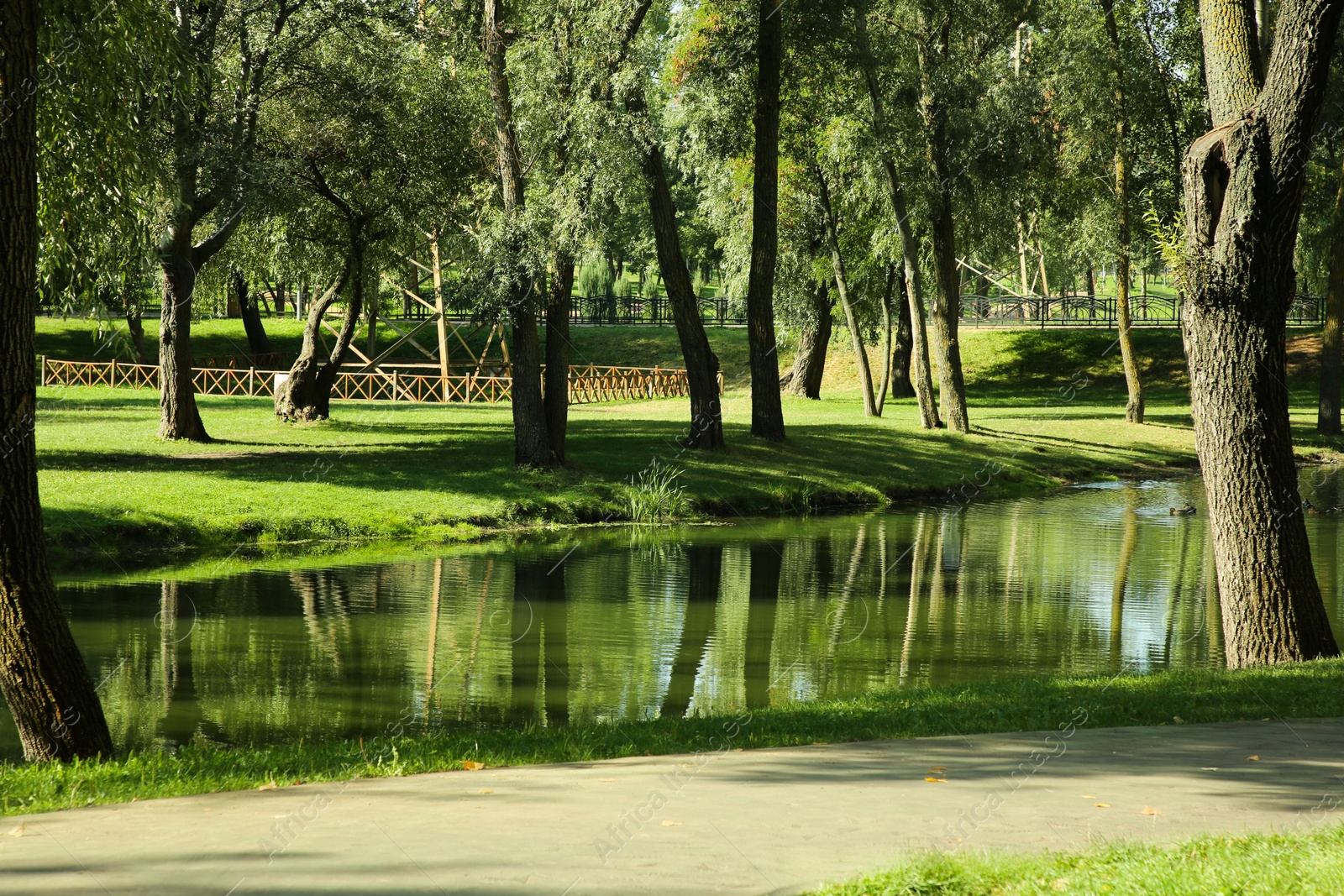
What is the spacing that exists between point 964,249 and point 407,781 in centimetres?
3035

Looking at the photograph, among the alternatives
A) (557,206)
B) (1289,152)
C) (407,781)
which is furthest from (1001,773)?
(557,206)

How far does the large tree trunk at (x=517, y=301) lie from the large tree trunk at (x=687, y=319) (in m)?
2.94

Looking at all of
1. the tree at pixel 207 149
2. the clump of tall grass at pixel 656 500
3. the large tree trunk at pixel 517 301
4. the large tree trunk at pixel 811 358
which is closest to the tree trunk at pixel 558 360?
the large tree trunk at pixel 517 301

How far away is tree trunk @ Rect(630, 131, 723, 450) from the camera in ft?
76.8

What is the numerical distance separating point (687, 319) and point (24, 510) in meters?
18.0

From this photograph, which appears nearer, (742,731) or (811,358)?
(742,731)

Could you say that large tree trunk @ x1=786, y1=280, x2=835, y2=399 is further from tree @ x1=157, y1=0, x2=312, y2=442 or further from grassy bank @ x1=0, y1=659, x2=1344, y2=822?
grassy bank @ x1=0, y1=659, x2=1344, y2=822

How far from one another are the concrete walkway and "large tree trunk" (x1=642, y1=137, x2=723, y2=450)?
1750 cm

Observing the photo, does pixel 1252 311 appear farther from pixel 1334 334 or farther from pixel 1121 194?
→ pixel 1334 334

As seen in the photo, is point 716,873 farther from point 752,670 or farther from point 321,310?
point 321,310

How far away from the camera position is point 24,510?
7.07m

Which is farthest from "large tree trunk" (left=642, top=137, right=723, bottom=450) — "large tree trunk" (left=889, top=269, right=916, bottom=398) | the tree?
"large tree trunk" (left=889, top=269, right=916, bottom=398)

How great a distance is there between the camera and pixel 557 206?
2045cm

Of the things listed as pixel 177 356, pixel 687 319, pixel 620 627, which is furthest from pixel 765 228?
pixel 620 627
